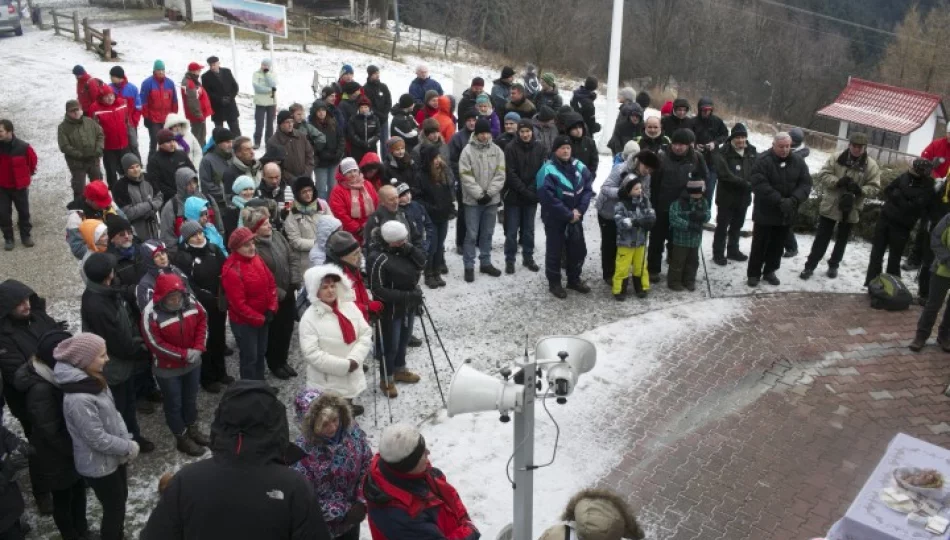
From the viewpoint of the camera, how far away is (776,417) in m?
7.51

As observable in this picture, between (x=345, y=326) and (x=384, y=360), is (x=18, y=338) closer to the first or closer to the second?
(x=345, y=326)

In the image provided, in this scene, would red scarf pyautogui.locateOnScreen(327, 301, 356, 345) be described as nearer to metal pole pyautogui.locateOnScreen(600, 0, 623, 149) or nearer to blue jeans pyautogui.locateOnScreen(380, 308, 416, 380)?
blue jeans pyautogui.locateOnScreen(380, 308, 416, 380)

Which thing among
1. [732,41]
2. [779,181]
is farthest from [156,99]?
[732,41]

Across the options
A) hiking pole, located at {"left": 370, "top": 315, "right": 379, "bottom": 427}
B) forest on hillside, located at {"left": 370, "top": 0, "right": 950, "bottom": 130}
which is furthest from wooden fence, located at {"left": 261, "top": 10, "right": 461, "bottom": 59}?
hiking pole, located at {"left": 370, "top": 315, "right": 379, "bottom": 427}

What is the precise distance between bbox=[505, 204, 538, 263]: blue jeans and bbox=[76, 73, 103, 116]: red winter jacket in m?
6.21

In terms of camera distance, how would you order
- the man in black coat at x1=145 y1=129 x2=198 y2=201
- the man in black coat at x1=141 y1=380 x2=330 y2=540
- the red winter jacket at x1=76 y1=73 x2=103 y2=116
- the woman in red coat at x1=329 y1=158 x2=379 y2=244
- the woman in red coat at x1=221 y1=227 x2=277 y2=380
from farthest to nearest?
the red winter jacket at x1=76 y1=73 x2=103 y2=116 → the man in black coat at x1=145 y1=129 x2=198 y2=201 → the woman in red coat at x1=329 y1=158 x2=379 y2=244 → the woman in red coat at x1=221 y1=227 x2=277 y2=380 → the man in black coat at x1=141 y1=380 x2=330 y2=540

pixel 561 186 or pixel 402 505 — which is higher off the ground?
pixel 561 186

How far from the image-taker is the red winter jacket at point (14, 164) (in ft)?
32.2

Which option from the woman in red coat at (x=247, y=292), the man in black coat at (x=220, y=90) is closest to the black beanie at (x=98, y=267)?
the woman in red coat at (x=247, y=292)

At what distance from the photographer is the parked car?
25.2m

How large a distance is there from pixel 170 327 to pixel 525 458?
121 inches

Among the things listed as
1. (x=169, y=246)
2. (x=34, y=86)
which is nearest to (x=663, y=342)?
(x=169, y=246)

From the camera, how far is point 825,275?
1028 cm

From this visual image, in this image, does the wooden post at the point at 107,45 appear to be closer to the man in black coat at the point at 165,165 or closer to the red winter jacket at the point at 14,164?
the red winter jacket at the point at 14,164
